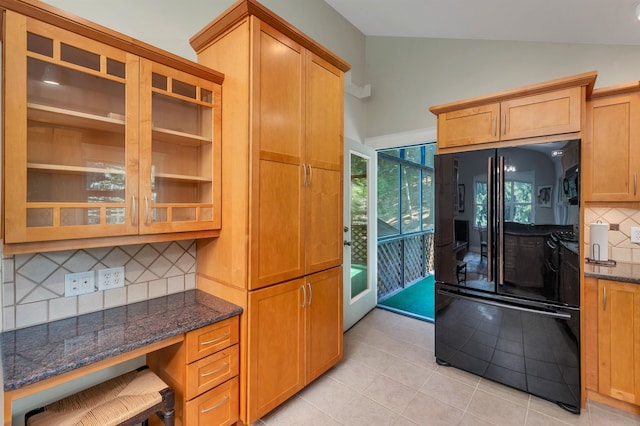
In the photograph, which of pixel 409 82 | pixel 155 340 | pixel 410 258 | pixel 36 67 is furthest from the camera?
pixel 410 258

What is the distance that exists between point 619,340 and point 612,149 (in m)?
1.30

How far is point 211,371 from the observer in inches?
60.7

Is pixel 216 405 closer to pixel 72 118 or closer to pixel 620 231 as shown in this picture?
pixel 72 118

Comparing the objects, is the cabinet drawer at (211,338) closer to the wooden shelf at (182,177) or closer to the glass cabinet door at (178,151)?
the glass cabinet door at (178,151)

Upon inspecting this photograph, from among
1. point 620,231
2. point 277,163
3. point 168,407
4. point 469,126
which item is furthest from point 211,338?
point 620,231

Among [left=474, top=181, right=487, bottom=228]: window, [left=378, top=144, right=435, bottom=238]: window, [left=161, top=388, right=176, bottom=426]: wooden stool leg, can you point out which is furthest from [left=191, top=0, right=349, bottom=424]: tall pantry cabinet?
[left=378, top=144, right=435, bottom=238]: window

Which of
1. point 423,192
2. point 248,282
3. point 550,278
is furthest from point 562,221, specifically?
point 423,192

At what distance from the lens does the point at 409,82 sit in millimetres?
3270

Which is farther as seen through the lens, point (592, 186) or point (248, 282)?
point (592, 186)

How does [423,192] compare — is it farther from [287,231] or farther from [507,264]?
[287,231]

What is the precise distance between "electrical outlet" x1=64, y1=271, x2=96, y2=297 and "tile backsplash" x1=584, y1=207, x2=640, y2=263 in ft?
11.1

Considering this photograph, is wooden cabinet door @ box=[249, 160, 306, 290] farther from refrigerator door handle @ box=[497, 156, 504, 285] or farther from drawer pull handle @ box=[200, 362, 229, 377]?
refrigerator door handle @ box=[497, 156, 504, 285]

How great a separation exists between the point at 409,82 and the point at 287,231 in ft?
8.16

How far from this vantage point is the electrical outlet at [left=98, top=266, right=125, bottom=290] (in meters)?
1.60
